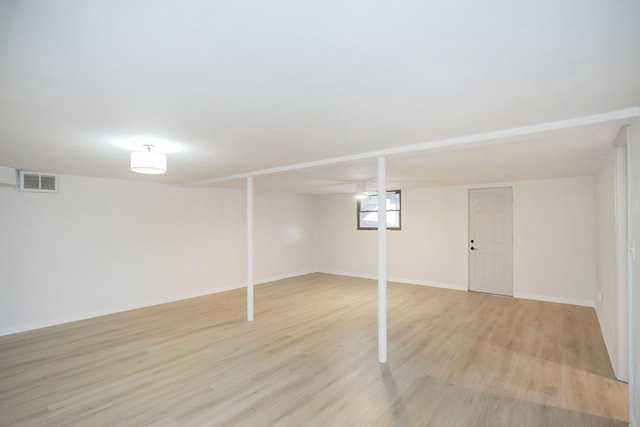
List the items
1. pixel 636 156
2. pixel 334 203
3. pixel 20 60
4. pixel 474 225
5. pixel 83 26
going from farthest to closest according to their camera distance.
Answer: pixel 334 203 → pixel 474 225 → pixel 636 156 → pixel 20 60 → pixel 83 26

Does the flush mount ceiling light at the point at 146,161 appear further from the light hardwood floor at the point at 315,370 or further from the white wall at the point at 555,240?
the white wall at the point at 555,240

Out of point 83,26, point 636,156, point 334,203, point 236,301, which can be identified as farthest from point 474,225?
point 83,26

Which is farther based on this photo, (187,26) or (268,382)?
(268,382)

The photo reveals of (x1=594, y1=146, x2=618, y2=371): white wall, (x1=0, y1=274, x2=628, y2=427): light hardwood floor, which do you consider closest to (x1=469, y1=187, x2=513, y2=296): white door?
(x1=0, y1=274, x2=628, y2=427): light hardwood floor

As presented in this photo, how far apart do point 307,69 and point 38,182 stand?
17.2ft

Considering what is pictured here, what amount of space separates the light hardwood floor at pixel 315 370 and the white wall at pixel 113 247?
46cm

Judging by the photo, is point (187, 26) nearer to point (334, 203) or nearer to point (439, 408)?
point (439, 408)

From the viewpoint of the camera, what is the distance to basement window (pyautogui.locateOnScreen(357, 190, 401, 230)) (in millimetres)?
7820

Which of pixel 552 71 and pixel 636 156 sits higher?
pixel 552 71

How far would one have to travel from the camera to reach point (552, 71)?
1.62m

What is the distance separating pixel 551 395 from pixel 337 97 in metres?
3.18

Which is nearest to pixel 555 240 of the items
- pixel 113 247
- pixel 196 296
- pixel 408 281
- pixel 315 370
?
pixel 408 281

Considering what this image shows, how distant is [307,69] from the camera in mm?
1568

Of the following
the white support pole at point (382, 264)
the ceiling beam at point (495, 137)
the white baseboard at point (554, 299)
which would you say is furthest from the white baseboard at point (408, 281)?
the ceiling beam at point (495, 137)
